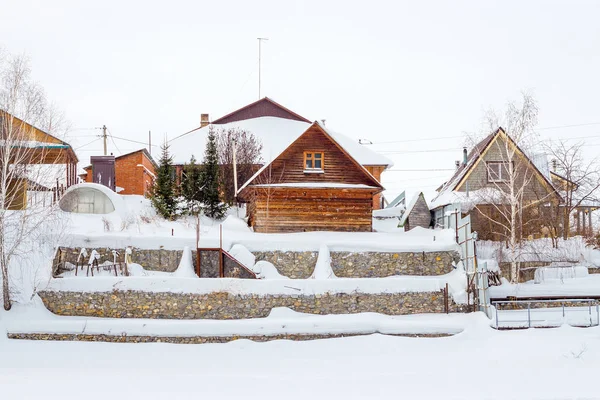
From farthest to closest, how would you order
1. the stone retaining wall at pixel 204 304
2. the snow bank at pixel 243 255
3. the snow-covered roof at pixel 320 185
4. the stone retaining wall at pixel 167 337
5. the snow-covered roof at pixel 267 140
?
the snow-covered roof at pixel 267 140
the snow-covered roof at pixel 320 185
the snow bank at pixel 243 255
the stone retaining wall at pixel 204 304
the stone retaining wall at pixel 167 337

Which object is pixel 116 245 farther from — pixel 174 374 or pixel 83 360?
pixel 174 374

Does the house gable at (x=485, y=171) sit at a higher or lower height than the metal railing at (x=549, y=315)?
higher

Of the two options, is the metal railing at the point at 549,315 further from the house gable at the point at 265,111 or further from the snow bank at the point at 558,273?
the house gable at the point at 265,111

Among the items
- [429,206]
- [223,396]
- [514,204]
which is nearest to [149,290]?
[223,396]

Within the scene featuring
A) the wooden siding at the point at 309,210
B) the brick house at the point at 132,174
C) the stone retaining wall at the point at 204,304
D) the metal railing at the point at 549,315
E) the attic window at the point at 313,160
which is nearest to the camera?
the metal railing at the point at 549,315

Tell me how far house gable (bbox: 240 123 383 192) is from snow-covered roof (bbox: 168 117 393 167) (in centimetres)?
1072

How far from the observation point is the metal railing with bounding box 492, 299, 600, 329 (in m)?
18.3

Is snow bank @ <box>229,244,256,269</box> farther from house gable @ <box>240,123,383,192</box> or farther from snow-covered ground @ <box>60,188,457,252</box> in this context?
house gable @ <box>240,123,383,192</box>

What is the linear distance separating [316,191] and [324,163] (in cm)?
150

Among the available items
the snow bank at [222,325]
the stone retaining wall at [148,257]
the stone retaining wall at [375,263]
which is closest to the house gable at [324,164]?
the stone retaining wall at [375,263]

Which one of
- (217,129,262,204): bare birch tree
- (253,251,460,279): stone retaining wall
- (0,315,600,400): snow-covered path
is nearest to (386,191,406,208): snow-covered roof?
(217,129,262,204): bare birch tree

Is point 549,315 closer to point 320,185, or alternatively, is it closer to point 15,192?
point 320,185

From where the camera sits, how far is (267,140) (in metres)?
42.1

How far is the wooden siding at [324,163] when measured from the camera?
2819 cm
